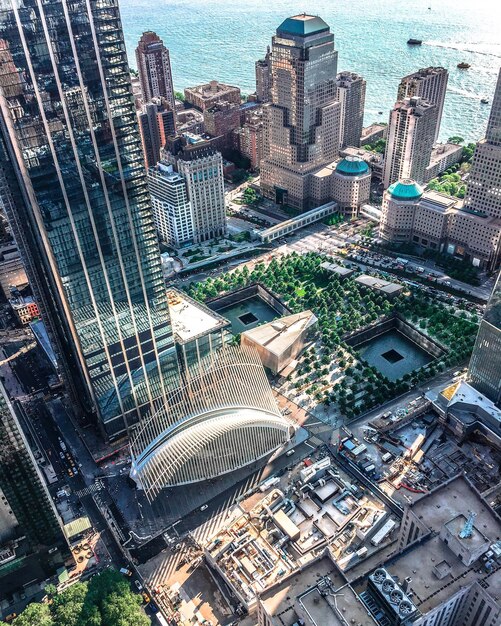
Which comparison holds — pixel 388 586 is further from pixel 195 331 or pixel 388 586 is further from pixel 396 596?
pixel 195 331

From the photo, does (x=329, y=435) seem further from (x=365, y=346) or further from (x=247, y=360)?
(x=365, y=346)

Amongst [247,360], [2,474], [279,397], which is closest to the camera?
[2,474]

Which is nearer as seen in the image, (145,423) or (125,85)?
(125,85)

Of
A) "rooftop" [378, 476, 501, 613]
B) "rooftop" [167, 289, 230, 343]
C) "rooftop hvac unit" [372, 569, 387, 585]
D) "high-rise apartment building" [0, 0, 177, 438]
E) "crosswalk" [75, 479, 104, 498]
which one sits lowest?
"crosswalk" [75, 479, 104, 498]

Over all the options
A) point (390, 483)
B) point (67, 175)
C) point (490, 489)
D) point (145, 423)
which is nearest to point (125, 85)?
point (67, 175)

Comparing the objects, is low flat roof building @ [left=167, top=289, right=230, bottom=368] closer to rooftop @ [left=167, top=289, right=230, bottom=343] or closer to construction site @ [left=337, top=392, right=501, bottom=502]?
rooftop @ [left=167, top=289, right=230, bottom=343]

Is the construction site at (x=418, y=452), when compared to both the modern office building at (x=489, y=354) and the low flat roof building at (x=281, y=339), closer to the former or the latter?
the modern office building at (x=489, y=354)

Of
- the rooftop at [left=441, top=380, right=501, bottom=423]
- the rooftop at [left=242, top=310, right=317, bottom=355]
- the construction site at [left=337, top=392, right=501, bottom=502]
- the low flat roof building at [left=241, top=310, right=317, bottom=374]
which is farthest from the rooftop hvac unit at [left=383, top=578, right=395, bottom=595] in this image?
the rooftop at [left=242, top=310, right=317, bottom=355]
